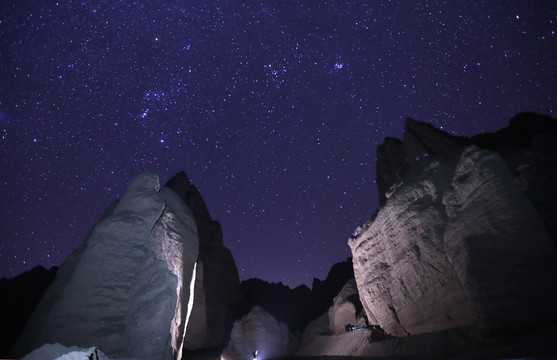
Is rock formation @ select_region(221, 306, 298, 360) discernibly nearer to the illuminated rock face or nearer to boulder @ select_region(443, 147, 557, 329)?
the illuminated rock face

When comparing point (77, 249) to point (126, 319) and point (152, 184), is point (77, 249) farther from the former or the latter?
point (126, 319)

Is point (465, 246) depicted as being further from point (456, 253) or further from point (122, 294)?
point (122, 294)

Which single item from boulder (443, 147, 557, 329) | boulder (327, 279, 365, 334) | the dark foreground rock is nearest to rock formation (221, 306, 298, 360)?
boulder (327, 279, 365, 334)

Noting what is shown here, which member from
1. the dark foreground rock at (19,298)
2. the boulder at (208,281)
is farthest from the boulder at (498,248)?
the dark foreground rock at (19,298)

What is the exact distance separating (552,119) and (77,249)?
6331 centimetres

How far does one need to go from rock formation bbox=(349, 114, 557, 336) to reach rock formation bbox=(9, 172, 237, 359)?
13754 mm

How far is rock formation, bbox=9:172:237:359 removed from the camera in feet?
33.0

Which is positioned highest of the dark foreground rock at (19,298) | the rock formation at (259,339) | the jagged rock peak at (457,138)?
the jagged rock peak at (457,138)

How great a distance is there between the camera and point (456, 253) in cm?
1551

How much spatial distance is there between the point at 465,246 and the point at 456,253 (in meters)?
0.87

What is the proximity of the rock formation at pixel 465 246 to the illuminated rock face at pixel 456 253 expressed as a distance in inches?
1.7

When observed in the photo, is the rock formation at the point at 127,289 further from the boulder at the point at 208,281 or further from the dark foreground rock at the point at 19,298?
the dark foreground rock at the point at 19,298

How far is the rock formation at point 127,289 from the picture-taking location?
10055mm

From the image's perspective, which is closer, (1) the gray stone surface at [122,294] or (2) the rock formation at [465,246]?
(1) the gray stone surface at [122,294]
